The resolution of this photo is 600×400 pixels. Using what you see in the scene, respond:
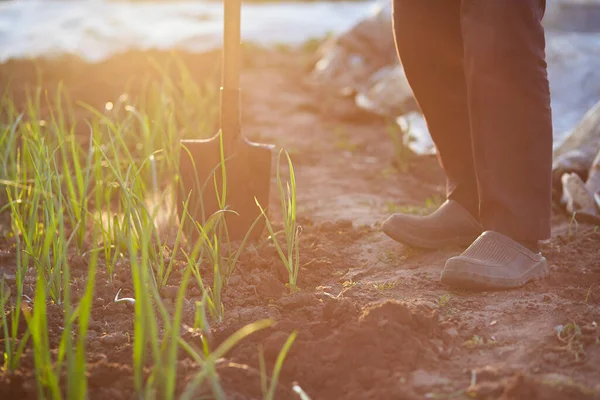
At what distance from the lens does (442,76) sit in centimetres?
179

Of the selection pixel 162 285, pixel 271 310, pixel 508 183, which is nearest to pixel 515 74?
pixel 508 183

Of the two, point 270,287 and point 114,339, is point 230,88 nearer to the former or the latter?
point 270,287

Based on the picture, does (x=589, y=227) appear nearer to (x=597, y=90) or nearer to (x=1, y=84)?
(x=597, y=90)

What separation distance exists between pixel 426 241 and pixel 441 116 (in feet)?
1.11

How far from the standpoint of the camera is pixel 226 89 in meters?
2.01

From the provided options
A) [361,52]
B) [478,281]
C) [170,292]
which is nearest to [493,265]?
[478,281]

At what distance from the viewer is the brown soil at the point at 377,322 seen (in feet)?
3.74

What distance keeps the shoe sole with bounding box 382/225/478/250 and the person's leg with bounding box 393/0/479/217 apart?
80mm

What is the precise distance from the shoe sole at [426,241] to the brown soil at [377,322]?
25 mm

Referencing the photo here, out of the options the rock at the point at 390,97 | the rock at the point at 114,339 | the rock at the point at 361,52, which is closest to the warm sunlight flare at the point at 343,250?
the rock at the point at 114,339

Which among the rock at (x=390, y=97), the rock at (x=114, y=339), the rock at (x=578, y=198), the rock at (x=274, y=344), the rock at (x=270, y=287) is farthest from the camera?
the rock at (x=390, y=97)

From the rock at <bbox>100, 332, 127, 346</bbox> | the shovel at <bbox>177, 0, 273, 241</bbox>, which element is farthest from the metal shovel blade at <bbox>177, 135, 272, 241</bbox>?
the rock at <bbox>100, 332, 127, 346</bbox>

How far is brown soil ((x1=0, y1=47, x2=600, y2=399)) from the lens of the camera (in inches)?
44.8

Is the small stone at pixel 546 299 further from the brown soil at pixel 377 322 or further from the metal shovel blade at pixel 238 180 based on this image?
the metal shovel blade at pixel 238 180
